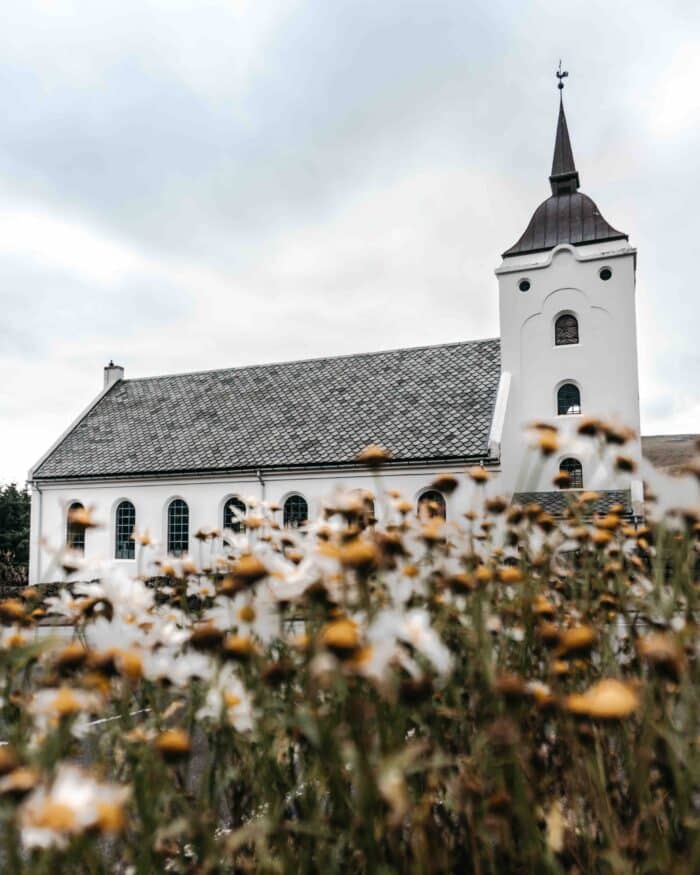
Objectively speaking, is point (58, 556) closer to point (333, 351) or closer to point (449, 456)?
point (449, 456)

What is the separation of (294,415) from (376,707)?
68.0 ft

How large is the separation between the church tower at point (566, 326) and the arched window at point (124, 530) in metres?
12.2

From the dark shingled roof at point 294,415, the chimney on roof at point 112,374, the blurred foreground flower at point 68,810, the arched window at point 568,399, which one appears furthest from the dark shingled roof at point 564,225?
the blurred foreground flower at point 68,810

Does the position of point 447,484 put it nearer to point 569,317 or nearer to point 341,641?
point 341,641

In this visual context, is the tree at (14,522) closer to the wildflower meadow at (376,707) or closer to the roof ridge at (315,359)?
the roof ridge at (315,359)

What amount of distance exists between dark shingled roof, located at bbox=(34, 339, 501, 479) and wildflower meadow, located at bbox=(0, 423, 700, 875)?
1588 centimetres

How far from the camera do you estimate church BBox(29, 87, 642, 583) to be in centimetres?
1875

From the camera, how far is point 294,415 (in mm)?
22250

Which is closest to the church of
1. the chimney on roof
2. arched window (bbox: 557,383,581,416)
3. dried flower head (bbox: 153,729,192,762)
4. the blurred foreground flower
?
arched window (bbox: 557,383,581,416)

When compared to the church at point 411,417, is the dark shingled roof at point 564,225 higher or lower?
higher

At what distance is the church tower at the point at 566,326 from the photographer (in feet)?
62.4

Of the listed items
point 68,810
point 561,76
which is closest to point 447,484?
point 68,810

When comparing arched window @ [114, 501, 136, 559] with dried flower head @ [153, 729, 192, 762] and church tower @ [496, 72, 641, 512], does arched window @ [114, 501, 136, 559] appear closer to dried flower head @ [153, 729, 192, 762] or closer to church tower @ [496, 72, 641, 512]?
church tower @ [496, 72, 641, 512]

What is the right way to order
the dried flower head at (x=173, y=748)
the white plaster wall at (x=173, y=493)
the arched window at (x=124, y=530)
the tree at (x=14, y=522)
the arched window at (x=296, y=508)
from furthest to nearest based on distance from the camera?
the tree at (x=14, y=522) < the arched window at (x=124, y=530) < the arched window at (x=296, y=508) < the white plaster wall at (x=173, y=493) < the dried flower head at (x=173, y=748)
